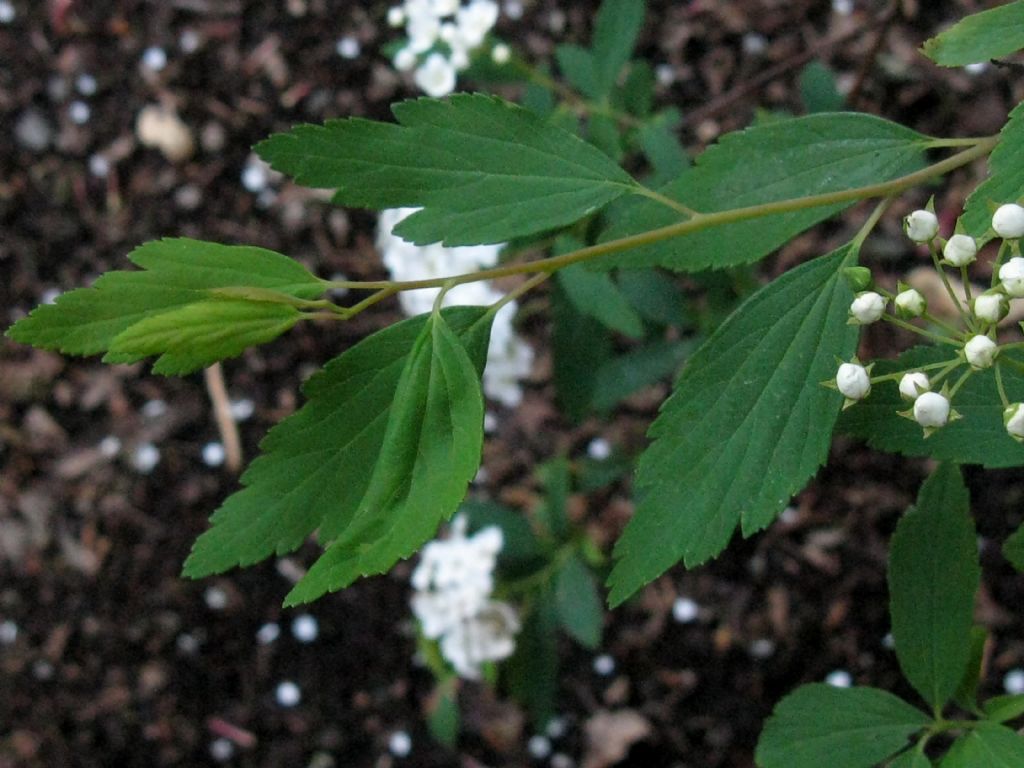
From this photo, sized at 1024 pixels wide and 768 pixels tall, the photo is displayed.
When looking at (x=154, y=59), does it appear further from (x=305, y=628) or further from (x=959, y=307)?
(x=959, y=307)

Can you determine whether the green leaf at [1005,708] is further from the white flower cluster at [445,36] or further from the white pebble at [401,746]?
the white pebble at [401,746]

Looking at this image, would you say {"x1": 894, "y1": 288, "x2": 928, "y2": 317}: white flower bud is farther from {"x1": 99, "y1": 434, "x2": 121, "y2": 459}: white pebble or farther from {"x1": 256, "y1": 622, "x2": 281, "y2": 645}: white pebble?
{"x1": 99, "y1": 434, "x2": 121, "y2": 459}: white pebble

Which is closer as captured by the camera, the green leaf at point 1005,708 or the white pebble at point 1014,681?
the green leaf at point 1005,708

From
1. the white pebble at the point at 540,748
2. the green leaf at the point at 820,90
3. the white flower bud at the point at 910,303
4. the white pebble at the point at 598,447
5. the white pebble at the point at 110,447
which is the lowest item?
the white pebble at the point at 540,748

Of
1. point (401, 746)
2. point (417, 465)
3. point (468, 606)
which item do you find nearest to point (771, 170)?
point (417, 465)

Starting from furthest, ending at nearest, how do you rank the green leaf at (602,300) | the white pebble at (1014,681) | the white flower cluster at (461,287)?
the white pebble at (1014,681) < the white flower cluster at (461,287) < the green leaf at (602,300)

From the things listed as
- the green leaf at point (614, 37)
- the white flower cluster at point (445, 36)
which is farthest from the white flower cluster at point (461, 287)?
the green leaf at point (614, 37)

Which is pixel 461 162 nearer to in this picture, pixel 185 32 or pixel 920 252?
pixel 920 252
